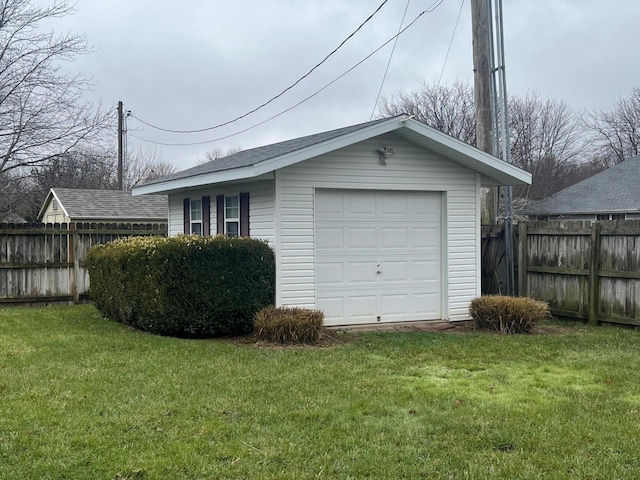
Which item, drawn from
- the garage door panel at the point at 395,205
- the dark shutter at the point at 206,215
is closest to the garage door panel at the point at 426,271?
the garage door panel at the point at 395,205

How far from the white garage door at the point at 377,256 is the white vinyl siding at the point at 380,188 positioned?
7.5 inches

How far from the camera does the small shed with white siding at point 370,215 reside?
10203mm

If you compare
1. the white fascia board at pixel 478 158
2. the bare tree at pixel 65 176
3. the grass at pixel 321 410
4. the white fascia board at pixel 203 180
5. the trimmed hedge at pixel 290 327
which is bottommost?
the grass at pixel 321 410

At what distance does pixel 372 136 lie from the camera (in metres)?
10.2

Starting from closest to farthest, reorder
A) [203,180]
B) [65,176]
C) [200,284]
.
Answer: [200,284], [203,180], [65,176]

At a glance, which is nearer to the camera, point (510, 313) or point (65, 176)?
point (510, 313)

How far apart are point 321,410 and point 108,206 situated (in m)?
19.3

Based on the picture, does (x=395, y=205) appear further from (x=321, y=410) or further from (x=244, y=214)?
(x=321, y=410)

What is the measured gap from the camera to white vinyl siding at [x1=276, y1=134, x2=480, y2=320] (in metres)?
10.2

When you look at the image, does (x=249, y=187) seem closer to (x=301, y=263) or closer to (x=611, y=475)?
(x=301, y=263)

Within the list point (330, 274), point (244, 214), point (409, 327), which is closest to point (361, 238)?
point (330, 274)

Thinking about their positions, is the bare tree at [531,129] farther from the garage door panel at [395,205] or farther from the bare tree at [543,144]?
the garage door panel at [395,205]

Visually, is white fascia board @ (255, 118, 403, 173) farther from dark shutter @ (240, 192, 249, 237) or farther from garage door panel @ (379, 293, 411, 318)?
garage door panel @ (379, 293, 411, 318)

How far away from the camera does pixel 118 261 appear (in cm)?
1091
